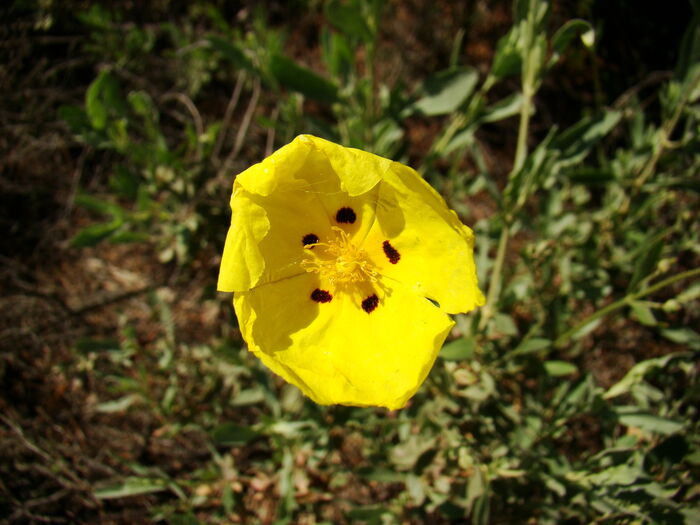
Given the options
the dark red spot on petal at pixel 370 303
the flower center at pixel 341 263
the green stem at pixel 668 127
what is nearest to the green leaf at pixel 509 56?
the green stem at pixel 668 127

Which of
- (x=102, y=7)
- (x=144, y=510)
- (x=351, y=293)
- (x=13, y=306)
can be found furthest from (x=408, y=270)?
(x=102, y=7)

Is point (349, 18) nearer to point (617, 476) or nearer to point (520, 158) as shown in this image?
point (520, 158)

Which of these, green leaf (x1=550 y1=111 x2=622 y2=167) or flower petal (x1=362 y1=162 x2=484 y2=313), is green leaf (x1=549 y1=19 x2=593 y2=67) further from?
flower petal (x1=362 y1=162 x2=484 y2=313)

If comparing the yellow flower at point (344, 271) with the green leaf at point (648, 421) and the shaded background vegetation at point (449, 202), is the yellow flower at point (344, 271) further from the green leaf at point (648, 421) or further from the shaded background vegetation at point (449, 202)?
the green leaf at point (648, 421)

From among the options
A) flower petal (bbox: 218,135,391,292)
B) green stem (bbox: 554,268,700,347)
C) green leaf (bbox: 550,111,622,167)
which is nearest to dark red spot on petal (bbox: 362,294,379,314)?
flower petal (bbox: 218,135,391,292)

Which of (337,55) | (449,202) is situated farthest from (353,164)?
(449,202)

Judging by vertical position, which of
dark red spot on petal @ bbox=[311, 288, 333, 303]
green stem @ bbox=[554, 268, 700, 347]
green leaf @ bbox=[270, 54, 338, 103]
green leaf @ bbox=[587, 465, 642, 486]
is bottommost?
green leaf @ bbox=[587, 465, 642, 486]

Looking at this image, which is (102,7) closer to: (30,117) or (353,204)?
(30,117)
